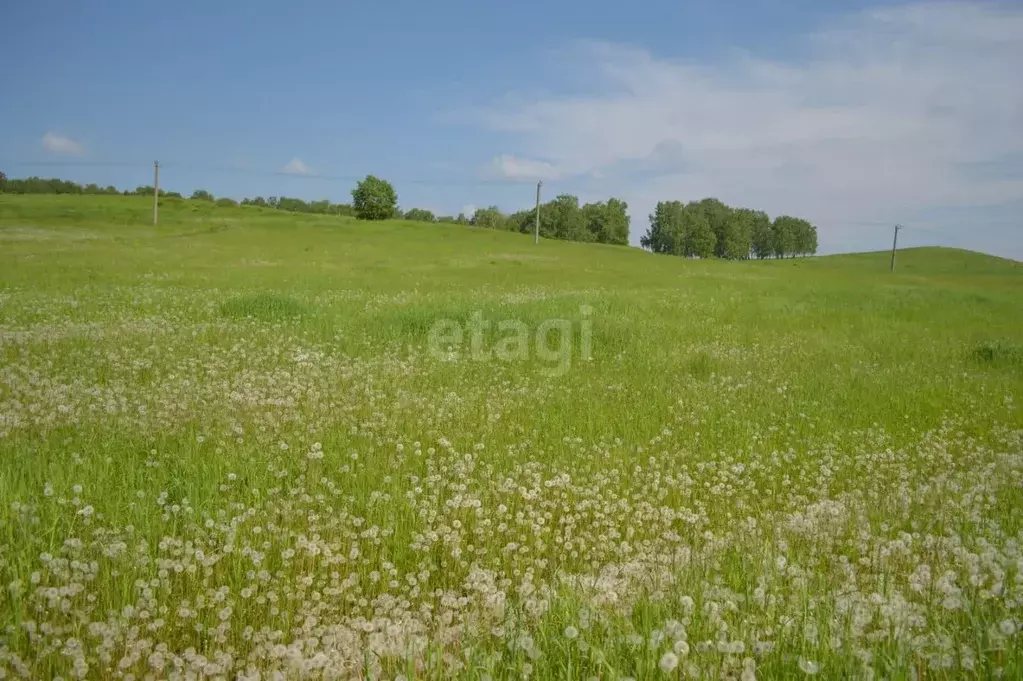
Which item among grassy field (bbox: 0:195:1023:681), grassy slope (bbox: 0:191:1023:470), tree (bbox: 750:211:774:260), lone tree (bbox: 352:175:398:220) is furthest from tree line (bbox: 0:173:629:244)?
grassy field (bbox: 0:195:1023:681)

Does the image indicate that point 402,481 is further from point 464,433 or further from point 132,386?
point 132,386

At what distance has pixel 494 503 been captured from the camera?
18.8 ft

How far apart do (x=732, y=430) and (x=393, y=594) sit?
18.5ft

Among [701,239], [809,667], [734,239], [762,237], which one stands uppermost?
[762,237]

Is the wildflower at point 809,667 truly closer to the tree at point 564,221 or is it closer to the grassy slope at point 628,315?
the grassy slope at point 628,315

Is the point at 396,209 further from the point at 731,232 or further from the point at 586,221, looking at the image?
the point at 731,232

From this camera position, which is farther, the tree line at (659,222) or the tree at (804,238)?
the tree at (804,238)

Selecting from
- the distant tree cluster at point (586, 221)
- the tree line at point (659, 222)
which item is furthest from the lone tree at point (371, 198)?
the distant tree cluster at point (586, 221)

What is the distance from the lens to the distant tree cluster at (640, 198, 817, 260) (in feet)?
485

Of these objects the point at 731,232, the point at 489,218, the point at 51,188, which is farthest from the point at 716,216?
the point at 51,188

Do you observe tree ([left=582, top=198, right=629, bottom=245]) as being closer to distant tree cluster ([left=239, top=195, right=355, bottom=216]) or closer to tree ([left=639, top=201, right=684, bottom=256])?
tree ([left=639, top=201, right=684, bottom=256])

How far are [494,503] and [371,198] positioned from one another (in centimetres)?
12498

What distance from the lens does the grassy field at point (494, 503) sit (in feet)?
11.2

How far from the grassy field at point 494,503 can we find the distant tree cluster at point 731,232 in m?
140
